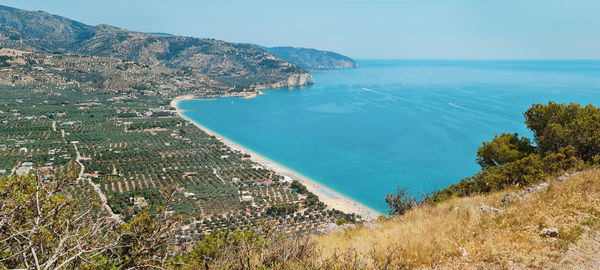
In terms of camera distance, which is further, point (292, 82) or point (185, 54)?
point (185, 54)

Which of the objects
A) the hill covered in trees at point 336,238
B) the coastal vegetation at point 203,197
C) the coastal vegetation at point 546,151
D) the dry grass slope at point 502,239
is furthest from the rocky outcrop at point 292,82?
the dry grass slope at point 502,239

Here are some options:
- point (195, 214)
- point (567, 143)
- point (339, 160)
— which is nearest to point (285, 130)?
point (339, 160)

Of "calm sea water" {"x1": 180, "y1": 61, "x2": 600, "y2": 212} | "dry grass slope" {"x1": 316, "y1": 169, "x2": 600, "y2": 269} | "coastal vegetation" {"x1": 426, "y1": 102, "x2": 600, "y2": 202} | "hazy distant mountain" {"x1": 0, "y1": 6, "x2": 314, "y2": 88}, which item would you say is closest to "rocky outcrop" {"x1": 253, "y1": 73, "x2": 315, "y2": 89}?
"hazy distant mountain" {"x1": 0, "y1": 6, "x2": 314, "y2": 88}

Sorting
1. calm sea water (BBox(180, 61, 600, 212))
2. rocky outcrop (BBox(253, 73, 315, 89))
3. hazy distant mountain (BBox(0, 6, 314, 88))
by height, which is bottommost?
calm sea water (BBox(180, 61, 600, 212))

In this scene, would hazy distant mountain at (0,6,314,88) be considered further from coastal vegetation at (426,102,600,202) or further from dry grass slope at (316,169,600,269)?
dry grass slope at (316,169,600,269)

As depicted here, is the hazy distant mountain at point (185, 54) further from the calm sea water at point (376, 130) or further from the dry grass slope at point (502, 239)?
the dry grass slope at point (502, 239)

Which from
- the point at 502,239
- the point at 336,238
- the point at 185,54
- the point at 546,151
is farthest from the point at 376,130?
the point at 185,54

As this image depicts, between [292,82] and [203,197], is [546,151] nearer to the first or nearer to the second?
[203,197]
